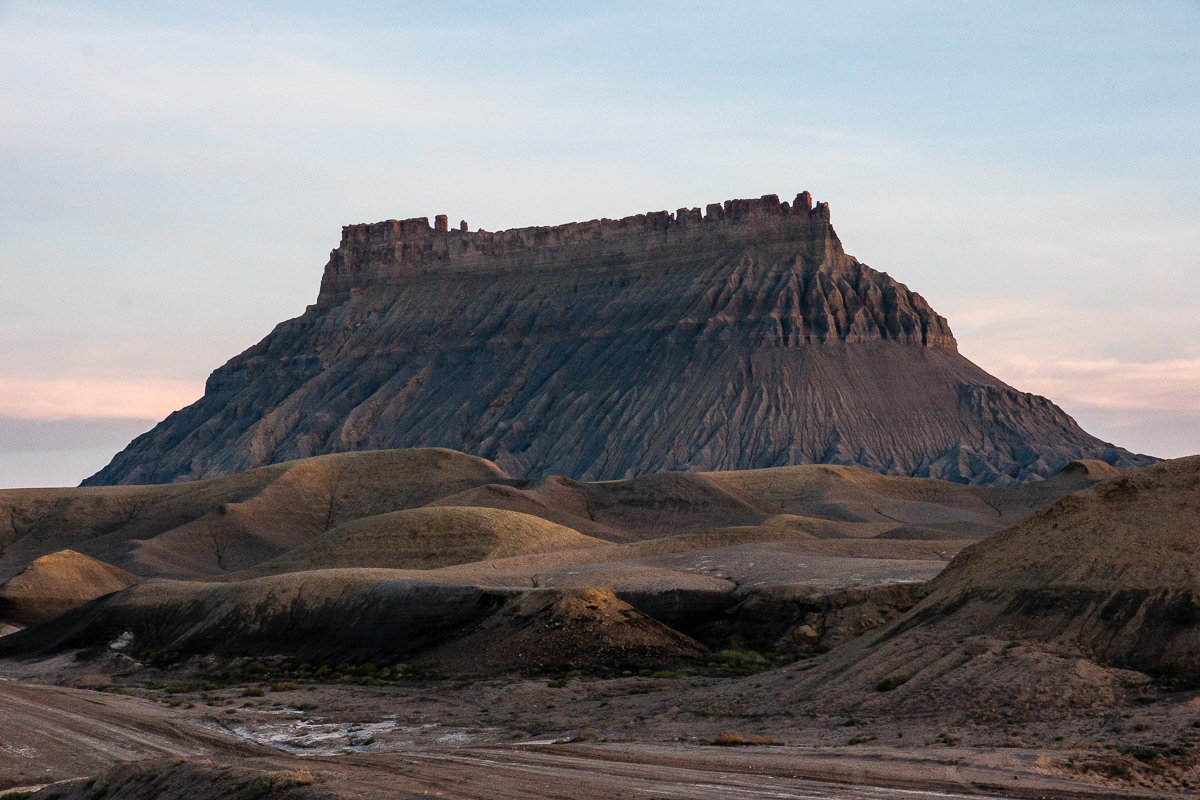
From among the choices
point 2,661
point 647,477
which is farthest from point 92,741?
point 647,477

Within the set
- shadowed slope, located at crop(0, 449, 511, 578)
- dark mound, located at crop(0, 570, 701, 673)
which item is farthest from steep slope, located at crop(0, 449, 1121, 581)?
dark mound, located at crop(0, 570, 701, 673)

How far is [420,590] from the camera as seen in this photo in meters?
51.6

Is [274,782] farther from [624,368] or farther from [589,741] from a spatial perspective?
[624,368]

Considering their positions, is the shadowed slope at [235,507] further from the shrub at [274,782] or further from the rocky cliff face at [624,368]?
the shrub at [274,782]

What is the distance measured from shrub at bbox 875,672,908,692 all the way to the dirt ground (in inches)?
52.4

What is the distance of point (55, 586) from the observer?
71875 mm

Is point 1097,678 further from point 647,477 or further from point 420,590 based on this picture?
point 647,477

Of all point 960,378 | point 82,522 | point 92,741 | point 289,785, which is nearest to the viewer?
point 289,785

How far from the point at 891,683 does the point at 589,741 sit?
7.09 meters

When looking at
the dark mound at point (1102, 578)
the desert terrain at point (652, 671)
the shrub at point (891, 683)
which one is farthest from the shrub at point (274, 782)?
the dark mound at point (1102, 578)

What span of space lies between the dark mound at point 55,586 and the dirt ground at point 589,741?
3177 cm

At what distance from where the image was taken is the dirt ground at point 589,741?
22.8m

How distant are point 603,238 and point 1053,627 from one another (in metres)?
147

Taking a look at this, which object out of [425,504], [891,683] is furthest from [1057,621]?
[425,504]
